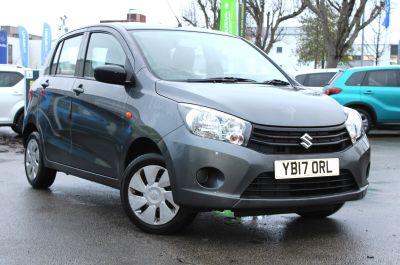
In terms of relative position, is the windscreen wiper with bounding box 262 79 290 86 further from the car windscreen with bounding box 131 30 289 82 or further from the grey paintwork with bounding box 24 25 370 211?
the grey paintwork with bounding box 24 25 370 211

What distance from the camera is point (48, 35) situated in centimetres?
3322

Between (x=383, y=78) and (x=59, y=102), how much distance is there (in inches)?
376

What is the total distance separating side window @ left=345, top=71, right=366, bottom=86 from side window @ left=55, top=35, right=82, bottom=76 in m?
8.72

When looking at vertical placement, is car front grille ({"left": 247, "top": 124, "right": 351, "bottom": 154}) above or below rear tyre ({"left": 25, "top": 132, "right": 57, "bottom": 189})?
above

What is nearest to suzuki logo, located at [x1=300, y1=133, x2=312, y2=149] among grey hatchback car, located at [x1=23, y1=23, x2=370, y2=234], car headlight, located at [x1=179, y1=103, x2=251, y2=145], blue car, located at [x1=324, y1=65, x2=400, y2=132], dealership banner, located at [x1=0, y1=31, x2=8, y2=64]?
grey hatchback car, located at [x1=23, y1=23, x2=370, y2=234]

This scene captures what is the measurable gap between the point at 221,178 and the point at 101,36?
7.37 ft

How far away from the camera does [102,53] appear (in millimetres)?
5547

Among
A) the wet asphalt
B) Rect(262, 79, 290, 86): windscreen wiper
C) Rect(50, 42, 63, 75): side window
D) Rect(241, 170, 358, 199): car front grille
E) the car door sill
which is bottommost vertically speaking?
A: the wet asphalt

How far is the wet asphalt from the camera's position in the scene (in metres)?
4.05

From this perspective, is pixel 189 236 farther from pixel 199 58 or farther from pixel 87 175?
pixel 199 58

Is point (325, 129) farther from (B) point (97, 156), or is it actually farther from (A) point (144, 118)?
(B) point (97, 156)

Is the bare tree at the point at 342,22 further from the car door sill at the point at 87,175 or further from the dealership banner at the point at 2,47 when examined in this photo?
the car door sill at the point at 87,175

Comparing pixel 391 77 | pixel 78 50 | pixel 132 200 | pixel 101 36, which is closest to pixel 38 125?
pixel 78 50

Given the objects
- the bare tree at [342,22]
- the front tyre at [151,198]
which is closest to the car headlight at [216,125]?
the front tyre at [151,198]
